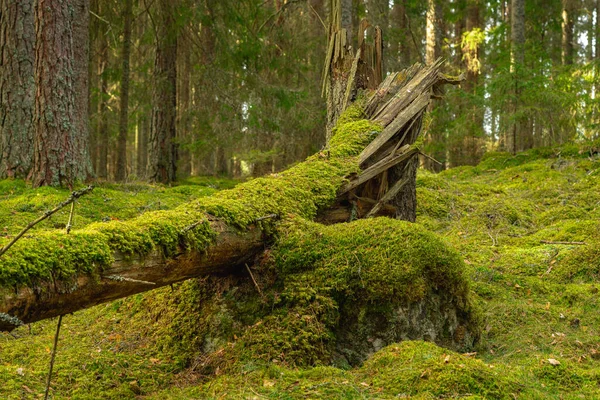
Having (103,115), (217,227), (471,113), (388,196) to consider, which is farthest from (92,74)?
(217,227)

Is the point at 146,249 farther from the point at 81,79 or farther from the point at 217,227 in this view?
the point at 81,79

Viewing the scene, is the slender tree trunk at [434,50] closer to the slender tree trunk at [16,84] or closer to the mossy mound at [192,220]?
the mossy mound at [192,220]

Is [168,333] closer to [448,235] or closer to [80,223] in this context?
[80,223]

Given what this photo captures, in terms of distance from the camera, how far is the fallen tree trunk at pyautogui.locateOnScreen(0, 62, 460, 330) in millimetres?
2924

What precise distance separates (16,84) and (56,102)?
5.48 ft

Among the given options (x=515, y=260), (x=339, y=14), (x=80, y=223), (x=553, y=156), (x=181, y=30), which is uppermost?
(x=181, y=30)

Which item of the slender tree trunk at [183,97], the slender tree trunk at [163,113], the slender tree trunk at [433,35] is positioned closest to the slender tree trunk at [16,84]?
the slender tree trunk at [163,113]

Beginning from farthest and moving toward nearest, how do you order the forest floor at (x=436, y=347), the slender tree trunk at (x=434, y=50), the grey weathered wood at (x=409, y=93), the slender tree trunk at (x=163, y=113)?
1. the slender tree trunk at (x=434, y=50)
2. the slender tree trunk at (x=163, y=113)
3. the grey weathered wood at (x=409, y=93)
4. the forest floor at (x=436, y=347)

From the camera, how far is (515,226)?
8.45 meters

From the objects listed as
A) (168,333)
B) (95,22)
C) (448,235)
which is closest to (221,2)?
(95,22)

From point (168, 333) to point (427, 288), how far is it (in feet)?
6.64

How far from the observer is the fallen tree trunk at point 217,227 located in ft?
9.59

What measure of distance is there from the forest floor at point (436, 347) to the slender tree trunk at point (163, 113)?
240 cm

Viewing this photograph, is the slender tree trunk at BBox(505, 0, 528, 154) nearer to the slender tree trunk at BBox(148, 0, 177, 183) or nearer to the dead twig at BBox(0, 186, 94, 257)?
the slender tree trunk at BBox(148, 0, 177, 183)
